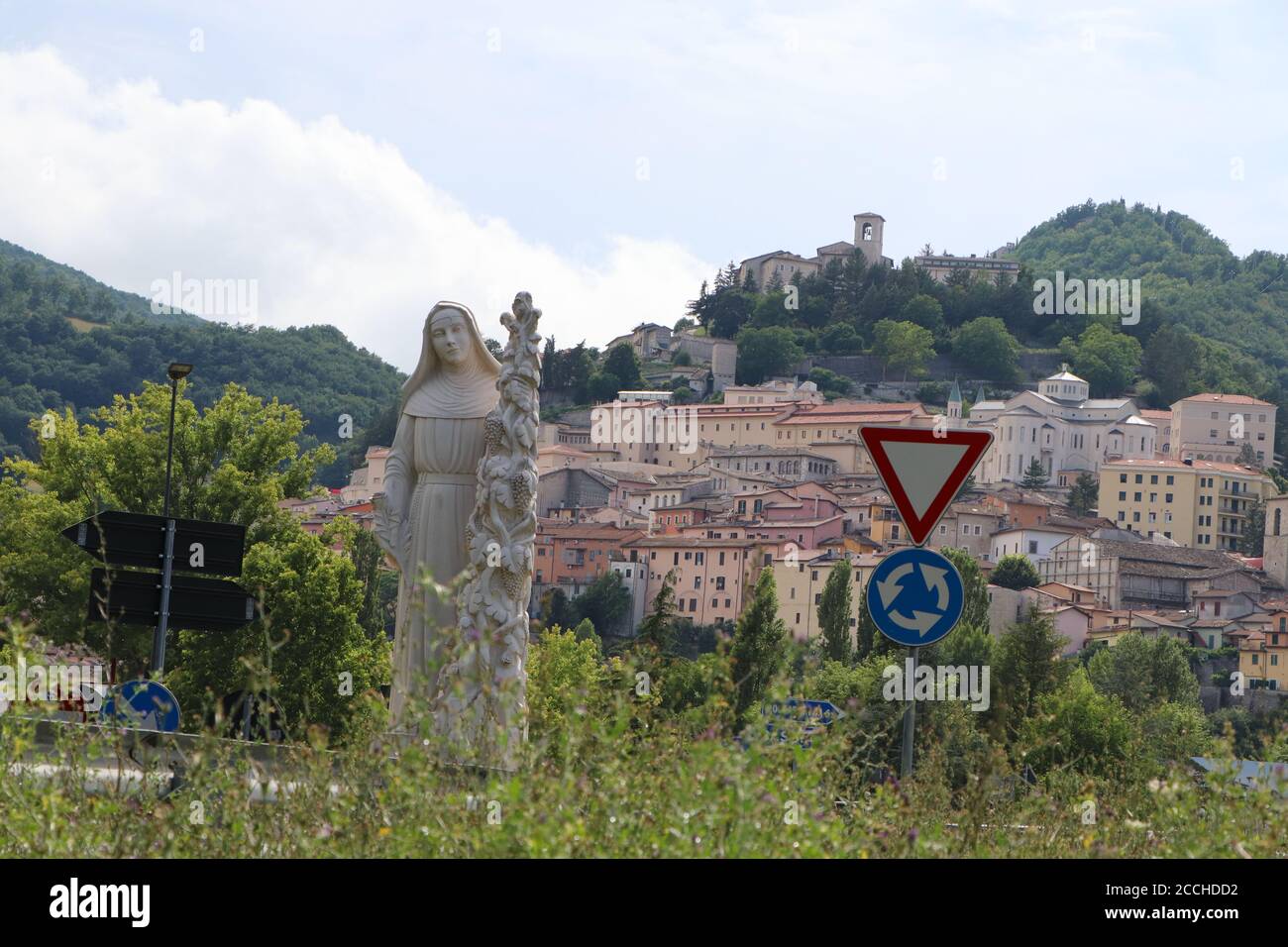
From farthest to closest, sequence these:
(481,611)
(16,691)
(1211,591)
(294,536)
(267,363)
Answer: (267,363) → (1211,591) → (294,536) → (481,611) → (16,691)

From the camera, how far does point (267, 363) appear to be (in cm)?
13175

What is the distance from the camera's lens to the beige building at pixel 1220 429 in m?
147

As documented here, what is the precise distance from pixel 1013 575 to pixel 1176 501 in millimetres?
25228

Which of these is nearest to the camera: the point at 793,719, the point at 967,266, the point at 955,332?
the point at 793,719

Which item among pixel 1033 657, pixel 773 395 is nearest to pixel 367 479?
pixel 773 395

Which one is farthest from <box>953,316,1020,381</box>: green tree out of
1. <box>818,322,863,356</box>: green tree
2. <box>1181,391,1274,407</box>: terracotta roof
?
<box>1181,391,1274,407</box>: terracotta roof

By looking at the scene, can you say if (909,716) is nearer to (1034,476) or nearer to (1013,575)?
(1013,575)

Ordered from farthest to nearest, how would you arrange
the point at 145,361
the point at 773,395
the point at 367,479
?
the point at 773,395 < the point at 367,479 < the point at 145,361

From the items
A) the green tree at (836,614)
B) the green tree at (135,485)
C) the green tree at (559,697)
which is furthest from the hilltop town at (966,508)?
the green tree at (559,697)

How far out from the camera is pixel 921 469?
8086 mm

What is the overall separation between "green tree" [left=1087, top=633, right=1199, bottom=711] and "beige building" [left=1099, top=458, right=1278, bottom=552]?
38.5 meters
